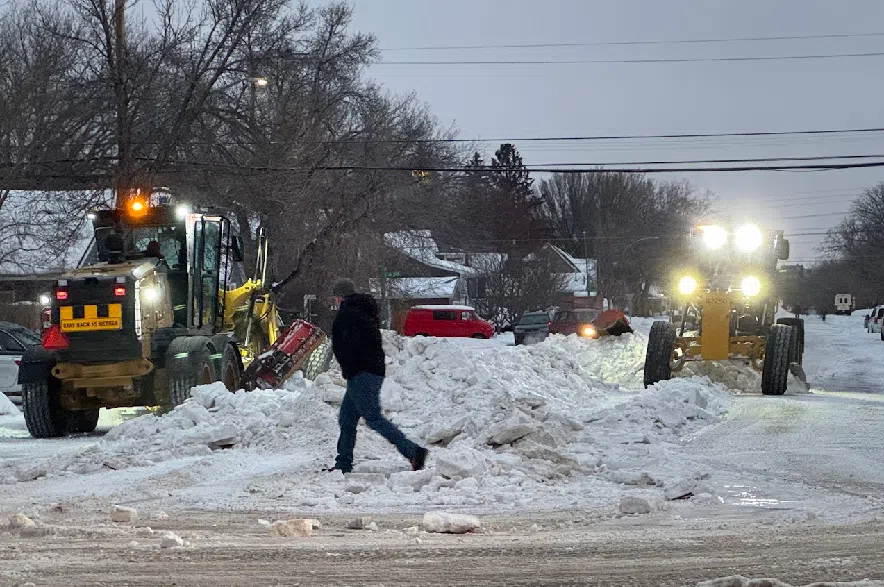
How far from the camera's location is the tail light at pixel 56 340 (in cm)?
1608

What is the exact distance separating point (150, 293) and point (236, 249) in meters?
2.16

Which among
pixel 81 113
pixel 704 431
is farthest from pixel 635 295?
pixel 704 431

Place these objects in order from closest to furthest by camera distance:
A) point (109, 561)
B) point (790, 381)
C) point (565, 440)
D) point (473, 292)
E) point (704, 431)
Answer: point (109, 561) < point (565, 440) < point (704, 431) < point (790, 381) < point (473, 292)

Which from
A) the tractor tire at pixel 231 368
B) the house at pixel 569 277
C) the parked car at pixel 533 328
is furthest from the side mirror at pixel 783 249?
the house at pixel 569 277

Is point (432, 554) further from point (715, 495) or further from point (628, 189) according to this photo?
point (628, 189)

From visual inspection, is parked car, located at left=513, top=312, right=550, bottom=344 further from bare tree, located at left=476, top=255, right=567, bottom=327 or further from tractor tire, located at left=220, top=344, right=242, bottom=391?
tractor tire, located at left=220, top=344, right=242, bottom=391

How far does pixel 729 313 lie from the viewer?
21000 millimetres

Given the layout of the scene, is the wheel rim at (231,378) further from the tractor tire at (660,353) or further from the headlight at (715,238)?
the headlight at (715,238)

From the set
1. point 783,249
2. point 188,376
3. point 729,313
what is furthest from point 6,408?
point 783,249

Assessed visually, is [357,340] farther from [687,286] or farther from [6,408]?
[687,286]

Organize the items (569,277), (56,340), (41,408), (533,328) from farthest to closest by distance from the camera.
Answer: (569,277) < (533,328) < (41,408) < (56,340)

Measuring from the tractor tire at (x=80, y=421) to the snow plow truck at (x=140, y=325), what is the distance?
0.01m

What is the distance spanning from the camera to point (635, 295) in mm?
88500

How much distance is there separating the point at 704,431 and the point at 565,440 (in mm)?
2606
